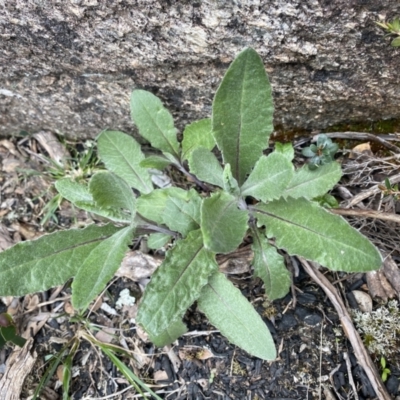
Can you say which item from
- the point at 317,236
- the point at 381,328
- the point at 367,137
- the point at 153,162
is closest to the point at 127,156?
the point at 153,162

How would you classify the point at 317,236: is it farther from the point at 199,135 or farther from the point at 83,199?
the point at 83,199

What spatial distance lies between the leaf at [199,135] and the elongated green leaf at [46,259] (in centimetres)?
38

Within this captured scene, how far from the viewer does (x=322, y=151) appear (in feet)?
5.02

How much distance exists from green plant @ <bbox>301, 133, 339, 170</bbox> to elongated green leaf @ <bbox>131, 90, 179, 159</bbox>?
43cm

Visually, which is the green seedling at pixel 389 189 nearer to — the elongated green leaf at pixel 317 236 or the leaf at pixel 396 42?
the elongated green leaf at pixel 317 236

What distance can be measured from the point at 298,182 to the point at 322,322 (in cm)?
46

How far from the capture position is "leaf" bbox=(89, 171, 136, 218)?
1.29 metres

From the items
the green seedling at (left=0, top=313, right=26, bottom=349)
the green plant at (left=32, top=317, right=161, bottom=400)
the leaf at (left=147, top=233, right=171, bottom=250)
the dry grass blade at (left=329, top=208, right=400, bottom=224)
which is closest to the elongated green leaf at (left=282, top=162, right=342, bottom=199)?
the dry grass blade at (left=329, top=208, right=400, bottom=224)

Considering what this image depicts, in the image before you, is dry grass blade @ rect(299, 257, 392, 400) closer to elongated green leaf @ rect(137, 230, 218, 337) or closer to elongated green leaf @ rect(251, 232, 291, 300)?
elongated green leaf @ rect(251, 232, 291, 300)

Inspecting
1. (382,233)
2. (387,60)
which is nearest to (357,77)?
(387,60)

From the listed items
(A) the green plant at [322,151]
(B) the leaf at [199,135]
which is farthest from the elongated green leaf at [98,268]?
(A) the green plant at [322,151]

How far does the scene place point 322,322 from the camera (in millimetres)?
1555

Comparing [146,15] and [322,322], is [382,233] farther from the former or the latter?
[146,15]

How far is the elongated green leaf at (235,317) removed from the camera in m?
1.34
